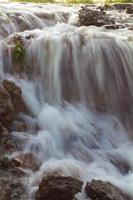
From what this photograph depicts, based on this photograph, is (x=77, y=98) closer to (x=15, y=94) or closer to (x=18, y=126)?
(x=15, y=94)

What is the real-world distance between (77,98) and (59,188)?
12.6 feet

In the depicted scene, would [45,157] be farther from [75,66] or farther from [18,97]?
[75,66]

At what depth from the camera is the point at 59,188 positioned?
19.0 feet

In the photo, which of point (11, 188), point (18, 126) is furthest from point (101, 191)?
point (18, 126)

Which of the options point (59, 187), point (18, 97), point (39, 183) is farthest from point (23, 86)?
point (59, 187)

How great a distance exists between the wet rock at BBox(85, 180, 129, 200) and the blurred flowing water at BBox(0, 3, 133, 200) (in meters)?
0.66

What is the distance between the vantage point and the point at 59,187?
579cm

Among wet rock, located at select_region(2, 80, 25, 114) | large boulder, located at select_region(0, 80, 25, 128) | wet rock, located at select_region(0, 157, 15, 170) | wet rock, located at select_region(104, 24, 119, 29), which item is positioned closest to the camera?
wet rock, located at select_region(0, 157, 15, 170)

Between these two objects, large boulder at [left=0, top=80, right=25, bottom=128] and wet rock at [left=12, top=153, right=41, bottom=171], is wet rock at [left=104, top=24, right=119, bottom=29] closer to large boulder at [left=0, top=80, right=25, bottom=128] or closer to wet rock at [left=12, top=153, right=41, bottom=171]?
large boulder at [left=0, top=80, right=25, bottom=128]

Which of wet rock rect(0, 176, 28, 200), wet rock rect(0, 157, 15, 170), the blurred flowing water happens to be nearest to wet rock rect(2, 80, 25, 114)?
the blurred flowing water

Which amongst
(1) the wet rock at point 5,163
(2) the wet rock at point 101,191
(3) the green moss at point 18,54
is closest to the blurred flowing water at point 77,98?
(3) the green moss at point 18,54

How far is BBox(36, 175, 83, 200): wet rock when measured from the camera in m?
5.80

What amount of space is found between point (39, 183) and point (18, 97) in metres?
2.30

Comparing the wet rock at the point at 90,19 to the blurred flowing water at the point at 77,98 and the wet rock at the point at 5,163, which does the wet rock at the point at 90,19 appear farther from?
the wet rock at the point at 5,163
